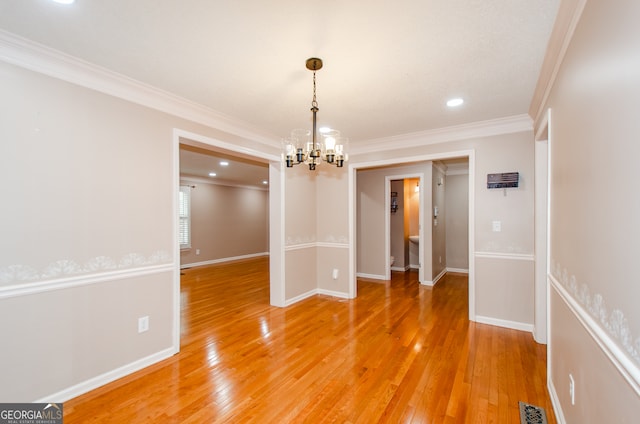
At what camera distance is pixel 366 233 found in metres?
6.33

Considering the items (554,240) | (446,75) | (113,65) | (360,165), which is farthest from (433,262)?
(113,65)

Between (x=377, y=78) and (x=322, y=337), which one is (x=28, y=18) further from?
(x=322, y=337)

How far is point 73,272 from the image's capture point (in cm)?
222

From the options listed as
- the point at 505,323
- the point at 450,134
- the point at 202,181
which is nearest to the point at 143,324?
the point at 505,323

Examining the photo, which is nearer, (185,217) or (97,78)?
(97,78)

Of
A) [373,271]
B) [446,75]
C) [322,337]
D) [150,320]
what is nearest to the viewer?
[446,75]

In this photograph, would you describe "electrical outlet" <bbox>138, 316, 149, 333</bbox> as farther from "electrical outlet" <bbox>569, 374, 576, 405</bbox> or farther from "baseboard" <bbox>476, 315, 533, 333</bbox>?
"baseboard" <bbox>476, 315, 533, 333</bbox>

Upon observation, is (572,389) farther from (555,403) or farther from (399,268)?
(399,268)

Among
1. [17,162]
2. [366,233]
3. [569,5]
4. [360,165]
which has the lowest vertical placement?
[366,233]

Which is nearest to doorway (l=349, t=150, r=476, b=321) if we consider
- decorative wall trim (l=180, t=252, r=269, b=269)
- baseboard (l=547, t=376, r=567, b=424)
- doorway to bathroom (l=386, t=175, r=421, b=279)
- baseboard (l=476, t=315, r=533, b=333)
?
baseboard (l=476, t=315, r=533, b=333)

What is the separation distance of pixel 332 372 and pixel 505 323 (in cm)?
244

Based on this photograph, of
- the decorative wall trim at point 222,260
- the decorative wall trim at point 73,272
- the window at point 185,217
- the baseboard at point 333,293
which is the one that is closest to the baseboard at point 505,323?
the baseboard at point 333,293

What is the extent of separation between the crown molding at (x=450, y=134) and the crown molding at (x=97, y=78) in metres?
2.19

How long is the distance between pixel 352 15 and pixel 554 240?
210 centimetres
